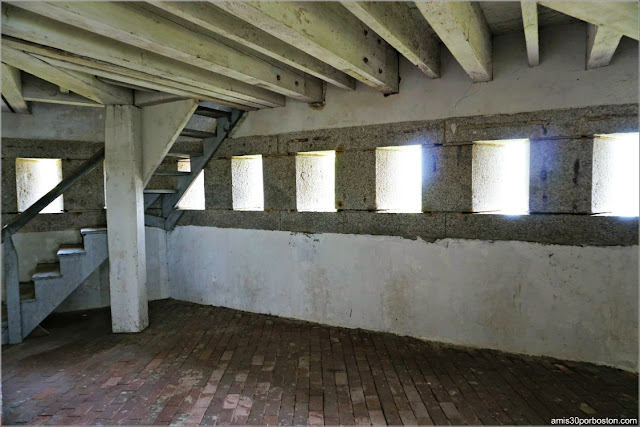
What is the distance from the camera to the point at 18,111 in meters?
5.34

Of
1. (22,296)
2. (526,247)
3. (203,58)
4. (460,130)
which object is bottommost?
(22,296)

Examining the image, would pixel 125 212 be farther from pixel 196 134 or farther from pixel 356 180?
pixel 356 180

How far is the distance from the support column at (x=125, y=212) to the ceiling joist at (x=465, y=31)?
11.6 feet

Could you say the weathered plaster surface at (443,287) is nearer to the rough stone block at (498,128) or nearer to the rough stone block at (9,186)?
the rough stone block at (498,128)

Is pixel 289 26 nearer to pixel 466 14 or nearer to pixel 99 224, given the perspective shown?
pixel 466 14

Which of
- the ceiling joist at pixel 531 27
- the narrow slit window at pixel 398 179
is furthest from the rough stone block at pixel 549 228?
the ceiling joist at pixel 531 27

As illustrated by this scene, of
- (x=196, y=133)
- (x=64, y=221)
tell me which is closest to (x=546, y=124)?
(x=196, y=133)

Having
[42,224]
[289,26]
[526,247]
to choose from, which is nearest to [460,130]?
[526,247]

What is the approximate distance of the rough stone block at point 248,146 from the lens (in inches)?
206

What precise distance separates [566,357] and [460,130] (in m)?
2.34

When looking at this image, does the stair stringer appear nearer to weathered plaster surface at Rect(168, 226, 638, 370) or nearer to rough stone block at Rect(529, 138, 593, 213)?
weathered plaster surface at Rect(168, 226, 638, 370)

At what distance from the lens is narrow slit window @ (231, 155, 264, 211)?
5586 mm

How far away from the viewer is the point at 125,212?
465cm

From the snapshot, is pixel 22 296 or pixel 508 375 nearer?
pixel 508 375
